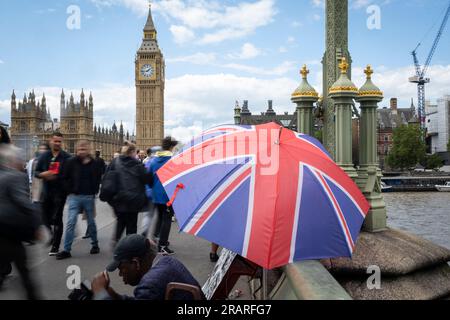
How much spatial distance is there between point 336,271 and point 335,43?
465 centimetres

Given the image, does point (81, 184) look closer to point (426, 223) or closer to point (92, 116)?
point (426, 223)

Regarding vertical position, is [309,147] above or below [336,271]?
above

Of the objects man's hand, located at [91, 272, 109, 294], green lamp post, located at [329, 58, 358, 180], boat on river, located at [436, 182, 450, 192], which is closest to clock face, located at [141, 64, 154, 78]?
boat on river, located at [436, 182, 450, 192]

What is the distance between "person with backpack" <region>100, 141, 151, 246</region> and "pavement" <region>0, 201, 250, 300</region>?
2.39 feet

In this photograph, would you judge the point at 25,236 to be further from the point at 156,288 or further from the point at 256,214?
the point at 256,214

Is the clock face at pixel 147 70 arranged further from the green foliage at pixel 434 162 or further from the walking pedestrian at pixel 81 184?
the walking pedestrian at pixel 81 184

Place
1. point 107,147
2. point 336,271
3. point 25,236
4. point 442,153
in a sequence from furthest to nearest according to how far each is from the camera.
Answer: point 107,147 → point 442,153 → point 336,271 → point 25,236

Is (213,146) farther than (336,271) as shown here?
No

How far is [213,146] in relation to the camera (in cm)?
388

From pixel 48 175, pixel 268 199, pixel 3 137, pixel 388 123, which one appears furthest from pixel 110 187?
pixel 388 123

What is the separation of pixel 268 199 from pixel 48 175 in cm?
554

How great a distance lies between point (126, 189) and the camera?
694 cm

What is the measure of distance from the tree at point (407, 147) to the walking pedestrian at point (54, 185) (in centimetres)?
7795

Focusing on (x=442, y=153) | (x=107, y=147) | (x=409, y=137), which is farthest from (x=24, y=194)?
(x=107, y=147)
